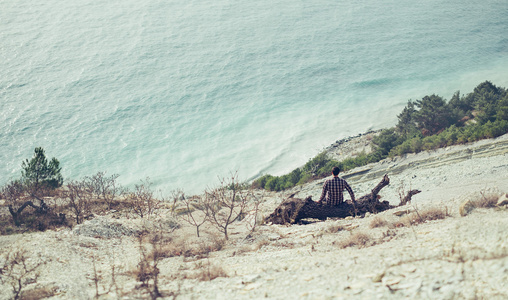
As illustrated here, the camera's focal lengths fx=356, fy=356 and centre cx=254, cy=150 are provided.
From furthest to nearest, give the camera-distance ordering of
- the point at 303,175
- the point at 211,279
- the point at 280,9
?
the point at 280,9, the point at 303,175, the point at 211,279

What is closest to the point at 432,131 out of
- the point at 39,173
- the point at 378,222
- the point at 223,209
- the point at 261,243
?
the point at 223,209

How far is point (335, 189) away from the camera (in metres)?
10.6

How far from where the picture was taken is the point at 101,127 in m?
43.8

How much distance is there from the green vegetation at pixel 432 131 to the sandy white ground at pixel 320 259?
4840mm

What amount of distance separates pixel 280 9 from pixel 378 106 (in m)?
45.0

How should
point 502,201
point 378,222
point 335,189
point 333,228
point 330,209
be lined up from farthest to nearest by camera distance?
1. point 330,209
2. point 335,189
3. point 333,228
4. point 378,222
5. point 502,201

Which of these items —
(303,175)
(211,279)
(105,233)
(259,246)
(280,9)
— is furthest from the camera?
→ (280,9)

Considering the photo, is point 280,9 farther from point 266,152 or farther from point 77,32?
point 266,152

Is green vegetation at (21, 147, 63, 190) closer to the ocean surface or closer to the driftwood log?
the ocean surface

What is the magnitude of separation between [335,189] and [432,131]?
16.0 metres

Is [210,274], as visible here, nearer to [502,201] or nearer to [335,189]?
[335,189]

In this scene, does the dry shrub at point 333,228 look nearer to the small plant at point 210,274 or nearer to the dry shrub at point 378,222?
the dry shrub at point 378,222

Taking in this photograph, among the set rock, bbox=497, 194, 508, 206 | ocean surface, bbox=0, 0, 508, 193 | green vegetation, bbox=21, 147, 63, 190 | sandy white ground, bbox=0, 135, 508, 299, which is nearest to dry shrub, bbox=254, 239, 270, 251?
sandy white ground, bbox=0, 135, 508, 299

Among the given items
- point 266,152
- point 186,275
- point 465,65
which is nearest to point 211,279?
point 186,275
